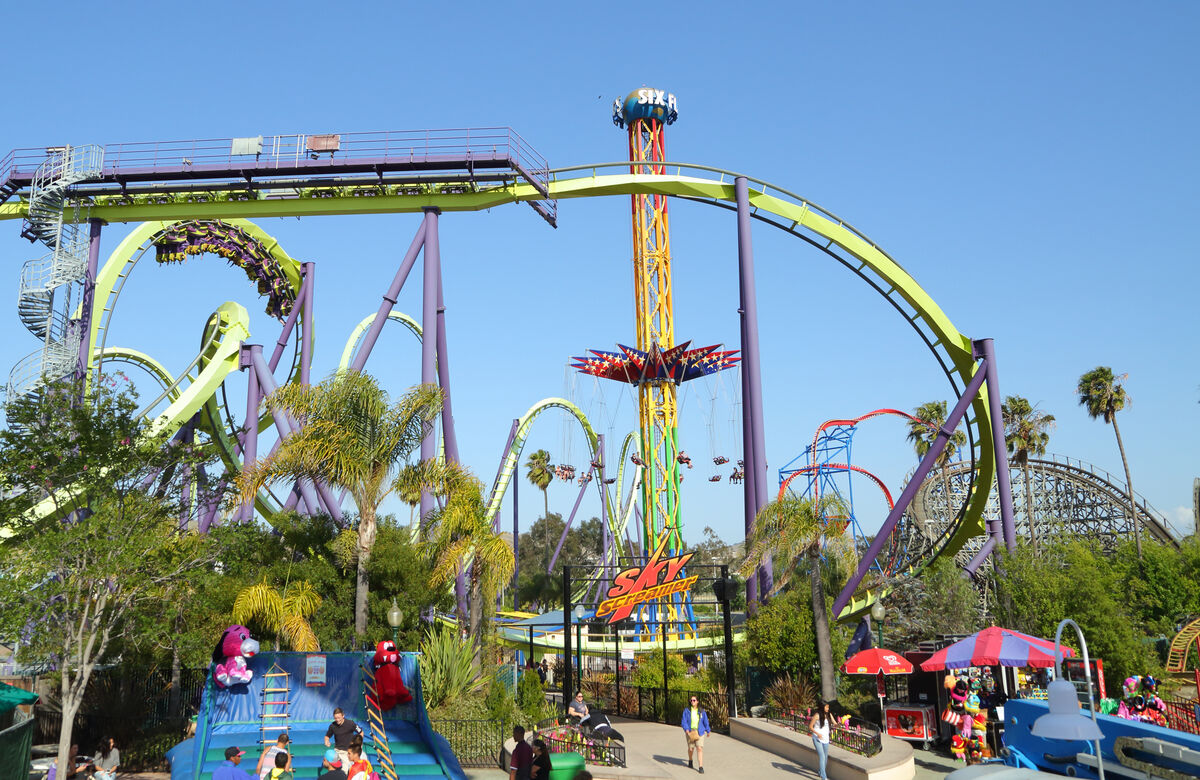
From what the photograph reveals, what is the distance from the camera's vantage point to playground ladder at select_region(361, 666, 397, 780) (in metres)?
13.3

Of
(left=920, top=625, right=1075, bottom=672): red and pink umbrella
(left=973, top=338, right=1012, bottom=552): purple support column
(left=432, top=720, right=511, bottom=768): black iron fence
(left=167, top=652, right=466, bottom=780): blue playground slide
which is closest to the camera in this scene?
(left=167, top=652, right=466, bottom=780): blue playground slide

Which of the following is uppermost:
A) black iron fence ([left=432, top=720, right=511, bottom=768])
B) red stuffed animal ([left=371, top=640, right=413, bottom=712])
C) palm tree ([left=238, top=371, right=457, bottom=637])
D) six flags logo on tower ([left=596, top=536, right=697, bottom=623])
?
palm tree ([left=238, top=371, right=457, bottom=637])

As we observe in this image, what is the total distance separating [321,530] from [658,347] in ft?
55.4

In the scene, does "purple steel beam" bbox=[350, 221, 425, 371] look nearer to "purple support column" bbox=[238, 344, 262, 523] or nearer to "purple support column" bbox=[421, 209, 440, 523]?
"purple support column" bbox=[421, 209, 440, 523]

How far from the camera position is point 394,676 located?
15516 mm

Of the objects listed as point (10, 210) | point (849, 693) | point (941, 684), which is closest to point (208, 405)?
point (10, 210)

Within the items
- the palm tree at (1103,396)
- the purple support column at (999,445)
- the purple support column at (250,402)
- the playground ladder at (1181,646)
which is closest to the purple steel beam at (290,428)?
the purple support column at (250,402)

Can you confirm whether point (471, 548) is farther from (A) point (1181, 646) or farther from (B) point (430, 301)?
(A) point (1181, 646)

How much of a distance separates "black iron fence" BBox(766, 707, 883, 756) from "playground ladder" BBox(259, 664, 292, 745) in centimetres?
862

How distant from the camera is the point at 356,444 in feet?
59.0

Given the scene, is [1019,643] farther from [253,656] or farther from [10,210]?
[10,210]

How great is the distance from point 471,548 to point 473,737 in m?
3.45

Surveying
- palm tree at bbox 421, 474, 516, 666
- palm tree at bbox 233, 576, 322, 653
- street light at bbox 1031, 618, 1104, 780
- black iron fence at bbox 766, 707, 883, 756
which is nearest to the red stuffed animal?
palm tree at bbox 233, 576, 322, 653

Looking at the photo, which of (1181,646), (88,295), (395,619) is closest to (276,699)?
(395,619)
